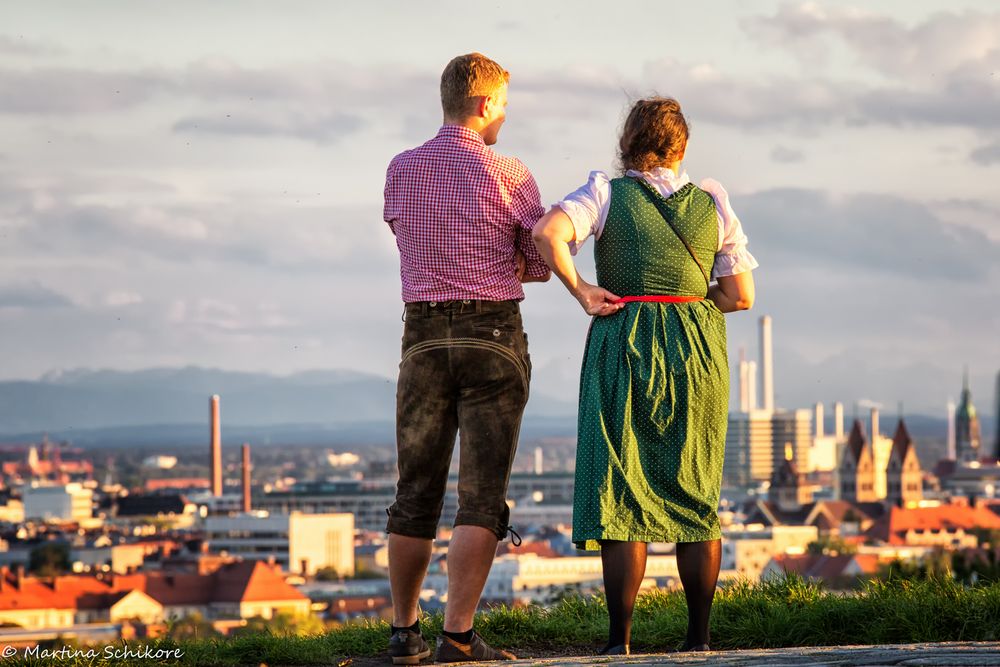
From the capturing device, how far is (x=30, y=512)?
16225 centimetres

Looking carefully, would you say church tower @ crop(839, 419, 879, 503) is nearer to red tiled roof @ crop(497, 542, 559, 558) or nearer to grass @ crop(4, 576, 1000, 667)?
red tiled roof @ crop(497, 542, 559, 558)

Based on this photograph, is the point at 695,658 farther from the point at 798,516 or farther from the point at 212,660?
the point at 798,516

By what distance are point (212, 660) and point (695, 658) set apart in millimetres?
1998

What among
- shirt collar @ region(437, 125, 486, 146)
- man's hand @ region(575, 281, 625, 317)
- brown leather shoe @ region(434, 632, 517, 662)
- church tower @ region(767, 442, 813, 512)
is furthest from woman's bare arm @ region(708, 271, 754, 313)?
church tower @ region(767, 442, 813, 512)

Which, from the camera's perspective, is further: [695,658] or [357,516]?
[357,516]

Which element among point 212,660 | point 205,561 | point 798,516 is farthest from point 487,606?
point 798,516

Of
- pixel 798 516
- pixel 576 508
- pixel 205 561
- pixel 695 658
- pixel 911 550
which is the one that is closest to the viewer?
pixel 695 658

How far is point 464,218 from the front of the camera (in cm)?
582

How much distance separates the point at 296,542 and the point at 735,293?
388 ft

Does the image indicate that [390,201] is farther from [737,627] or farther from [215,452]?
[215,452]

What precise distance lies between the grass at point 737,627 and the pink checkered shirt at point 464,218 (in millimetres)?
1400

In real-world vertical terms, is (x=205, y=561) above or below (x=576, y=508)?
below

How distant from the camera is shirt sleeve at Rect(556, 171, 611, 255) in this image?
5.72m

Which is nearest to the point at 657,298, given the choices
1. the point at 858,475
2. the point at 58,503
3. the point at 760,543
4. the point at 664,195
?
the point at 664,195
